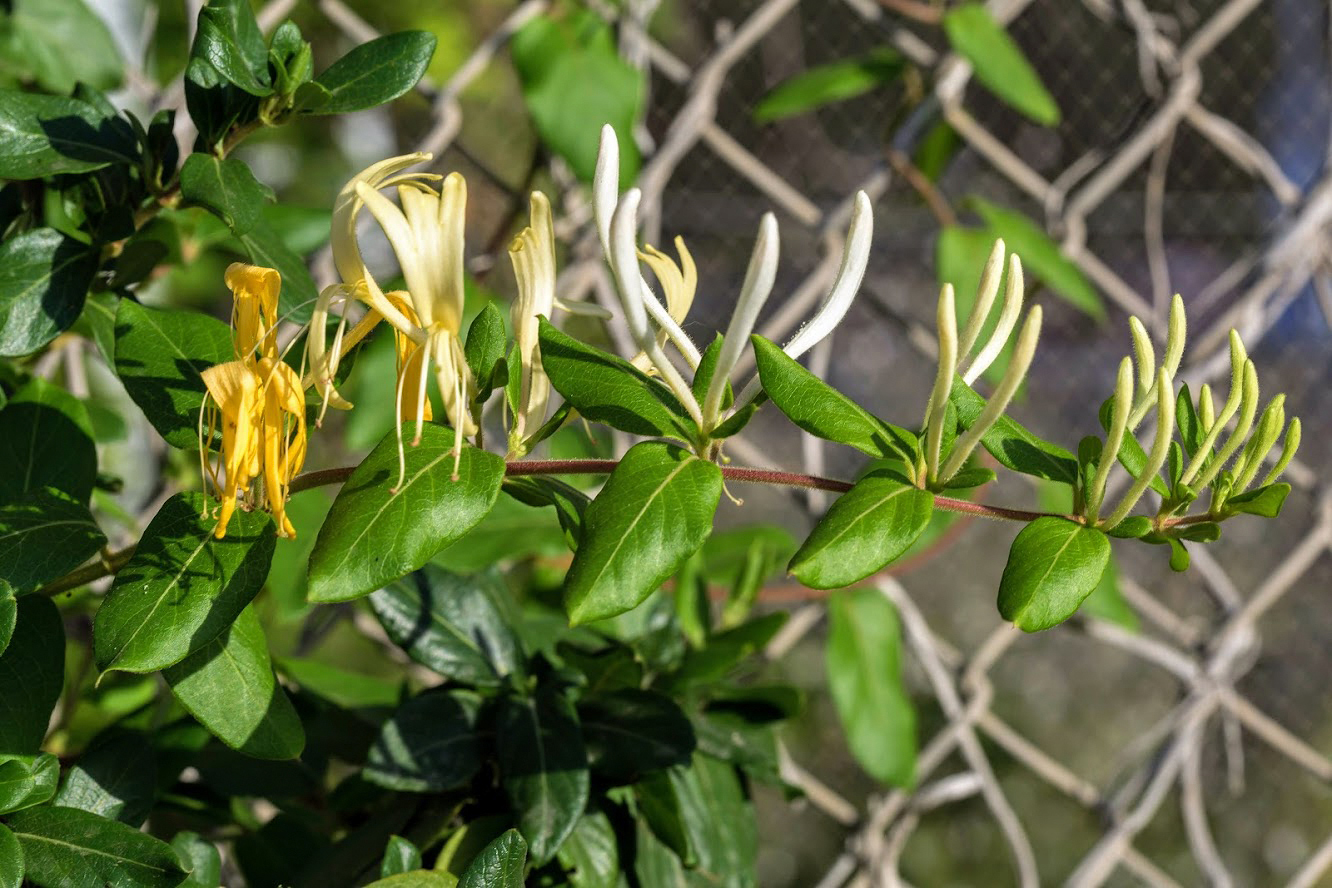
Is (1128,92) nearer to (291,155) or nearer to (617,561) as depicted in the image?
(291,155)

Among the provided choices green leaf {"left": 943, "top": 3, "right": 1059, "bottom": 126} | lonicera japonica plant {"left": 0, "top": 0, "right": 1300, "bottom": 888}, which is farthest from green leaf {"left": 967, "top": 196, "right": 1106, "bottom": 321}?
lonicera japonica plant {"left": 0, "top": 0, "right": 1300, "bottom": 888}

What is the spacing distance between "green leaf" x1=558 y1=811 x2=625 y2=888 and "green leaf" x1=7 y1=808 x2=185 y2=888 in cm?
14

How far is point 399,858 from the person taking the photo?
40cm

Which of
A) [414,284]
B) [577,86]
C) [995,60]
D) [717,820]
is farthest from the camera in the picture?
[995,60]

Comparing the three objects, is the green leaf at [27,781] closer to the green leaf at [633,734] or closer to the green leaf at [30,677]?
the green leaf at [30,677]

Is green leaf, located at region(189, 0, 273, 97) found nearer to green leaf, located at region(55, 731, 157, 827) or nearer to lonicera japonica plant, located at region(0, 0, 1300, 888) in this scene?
lonicera japonica plant, located at region(0, 0, 1300, 888)

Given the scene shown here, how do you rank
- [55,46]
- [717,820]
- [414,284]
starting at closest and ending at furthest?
[414,284] → [717,820] → [55,46]

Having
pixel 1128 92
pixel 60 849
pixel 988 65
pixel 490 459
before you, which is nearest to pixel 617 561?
pixel 490 459

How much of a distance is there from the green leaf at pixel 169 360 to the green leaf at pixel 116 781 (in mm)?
129

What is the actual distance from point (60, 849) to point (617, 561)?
7.3 inches

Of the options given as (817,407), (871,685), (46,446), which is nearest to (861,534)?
(817,407)

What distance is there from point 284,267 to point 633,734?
21 centimetres

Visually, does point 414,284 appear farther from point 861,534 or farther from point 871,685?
point 871,685

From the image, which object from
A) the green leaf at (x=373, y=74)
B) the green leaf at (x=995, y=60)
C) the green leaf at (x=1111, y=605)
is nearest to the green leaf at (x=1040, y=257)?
the green leaf at (x=995, y=60)
